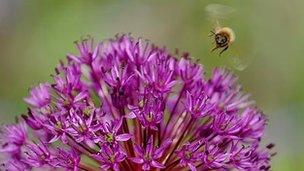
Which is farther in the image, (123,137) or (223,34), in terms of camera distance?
(223,34)

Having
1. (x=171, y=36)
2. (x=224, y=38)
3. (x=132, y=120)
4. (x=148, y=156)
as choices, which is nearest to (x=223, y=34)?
(x=224, y=38)

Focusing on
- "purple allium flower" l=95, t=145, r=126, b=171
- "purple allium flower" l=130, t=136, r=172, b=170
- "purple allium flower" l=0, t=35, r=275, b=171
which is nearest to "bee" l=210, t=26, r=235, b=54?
"purple allium flower" l=0, t=35, r=275, b=171

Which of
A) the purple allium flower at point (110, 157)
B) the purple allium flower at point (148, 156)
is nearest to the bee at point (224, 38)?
the purple allium flower at point (148, 156)

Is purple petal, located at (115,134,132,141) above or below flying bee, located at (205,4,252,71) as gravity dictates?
below

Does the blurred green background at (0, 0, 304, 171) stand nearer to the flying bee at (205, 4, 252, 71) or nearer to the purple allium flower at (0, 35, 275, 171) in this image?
the flying bee at (205, 4, 252, 71)

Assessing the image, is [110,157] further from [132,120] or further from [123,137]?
[132,120]

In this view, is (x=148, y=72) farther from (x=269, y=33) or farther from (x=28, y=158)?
(x=269, y=33)

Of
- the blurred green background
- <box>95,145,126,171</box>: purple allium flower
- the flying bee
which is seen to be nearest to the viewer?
<box>95,145,126,171</box>: purple allium flower
